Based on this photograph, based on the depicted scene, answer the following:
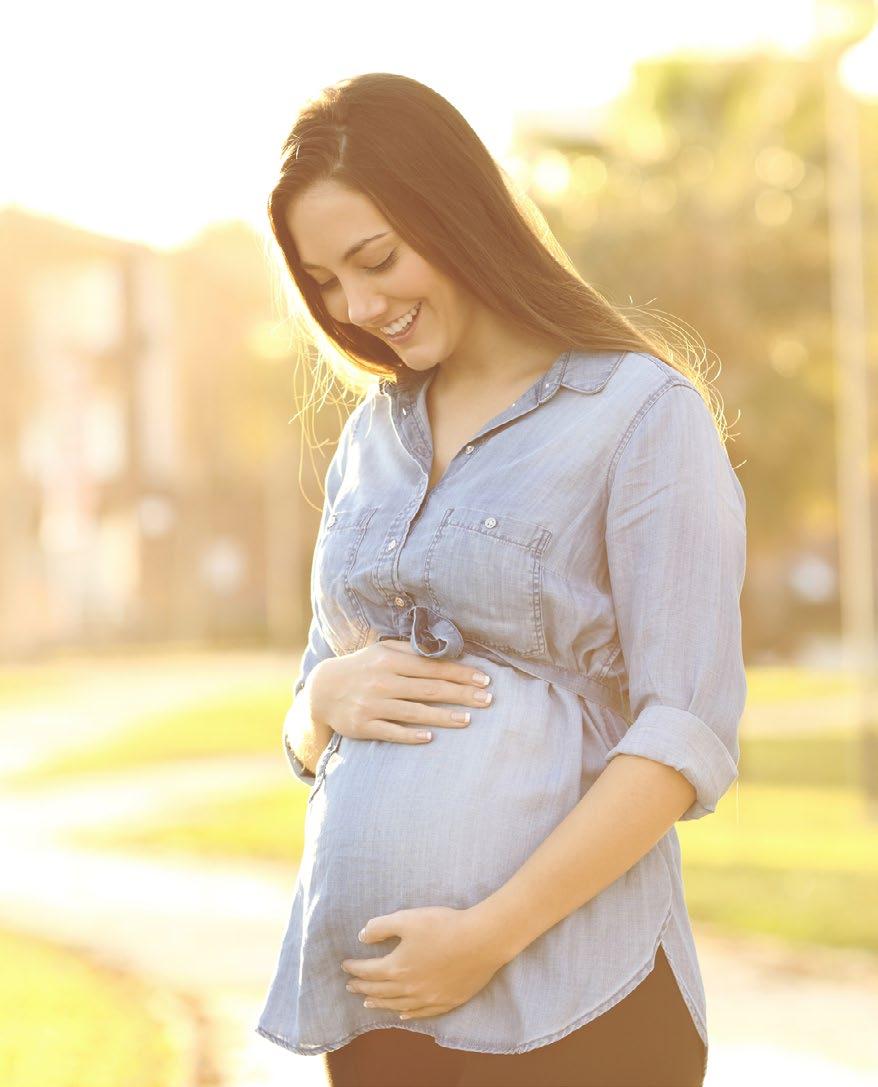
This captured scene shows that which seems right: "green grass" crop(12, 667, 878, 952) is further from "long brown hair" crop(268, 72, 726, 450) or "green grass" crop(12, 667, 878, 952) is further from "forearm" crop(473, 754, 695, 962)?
"long brown hair" crop(268, 72, 726, 450)

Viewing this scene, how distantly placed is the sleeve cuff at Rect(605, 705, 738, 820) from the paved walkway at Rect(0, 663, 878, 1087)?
3377 millimetres

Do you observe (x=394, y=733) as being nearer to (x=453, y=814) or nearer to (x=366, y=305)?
(x=453, y=814)

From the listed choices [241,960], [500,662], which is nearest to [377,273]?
[500,662]

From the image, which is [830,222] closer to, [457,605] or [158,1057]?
[158,1057]

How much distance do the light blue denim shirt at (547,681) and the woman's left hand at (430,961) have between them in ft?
0.12

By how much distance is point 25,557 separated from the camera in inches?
1594

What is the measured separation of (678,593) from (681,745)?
0.17 metres

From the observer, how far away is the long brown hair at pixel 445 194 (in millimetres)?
2090

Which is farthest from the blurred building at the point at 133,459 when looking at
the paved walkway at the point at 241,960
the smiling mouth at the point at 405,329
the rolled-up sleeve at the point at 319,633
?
the smiling mouth at the point at 405,329

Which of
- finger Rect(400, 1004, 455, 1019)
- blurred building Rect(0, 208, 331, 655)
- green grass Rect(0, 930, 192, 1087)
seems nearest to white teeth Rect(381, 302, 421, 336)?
finger Rect(400, 1004, 455, 1019)

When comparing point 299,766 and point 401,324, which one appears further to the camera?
point 299,766

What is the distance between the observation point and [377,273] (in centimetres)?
215

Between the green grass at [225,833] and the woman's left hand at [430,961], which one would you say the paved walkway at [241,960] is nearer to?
the green grass at [225,833]

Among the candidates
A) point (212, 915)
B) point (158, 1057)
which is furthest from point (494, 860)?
point (212, 915)
